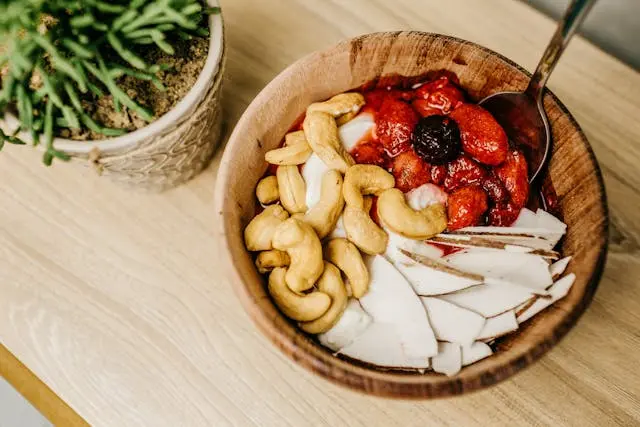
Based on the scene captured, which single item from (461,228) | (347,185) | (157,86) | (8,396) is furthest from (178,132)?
(8,396)

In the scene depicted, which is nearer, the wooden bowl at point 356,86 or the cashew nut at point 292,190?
the wooden bowl at point 356,86

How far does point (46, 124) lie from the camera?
451 millimetres

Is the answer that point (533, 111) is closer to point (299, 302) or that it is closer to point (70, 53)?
point (299, 302)

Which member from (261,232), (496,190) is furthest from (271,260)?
(496,190)

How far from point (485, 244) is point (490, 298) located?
5cm

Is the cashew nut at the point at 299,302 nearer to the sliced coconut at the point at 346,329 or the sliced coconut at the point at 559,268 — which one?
the sliced coconut at the point at 346,329

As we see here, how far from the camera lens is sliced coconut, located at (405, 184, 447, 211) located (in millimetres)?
554

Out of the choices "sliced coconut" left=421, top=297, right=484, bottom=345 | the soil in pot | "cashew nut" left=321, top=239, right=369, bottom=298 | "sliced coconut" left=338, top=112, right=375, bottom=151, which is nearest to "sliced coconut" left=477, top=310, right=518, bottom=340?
"sliced coconut" left=421, top=297, right=484, bottom=345

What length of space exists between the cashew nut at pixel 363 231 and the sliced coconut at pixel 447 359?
0.10 metres

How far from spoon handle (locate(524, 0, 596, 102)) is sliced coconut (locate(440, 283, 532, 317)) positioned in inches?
7.1

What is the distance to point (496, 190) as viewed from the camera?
1.82ft

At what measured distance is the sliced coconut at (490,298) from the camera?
508mm

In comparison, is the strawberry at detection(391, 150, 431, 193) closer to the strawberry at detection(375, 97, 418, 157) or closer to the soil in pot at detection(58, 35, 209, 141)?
the strawberry at detection(375, 97, 418, 157)

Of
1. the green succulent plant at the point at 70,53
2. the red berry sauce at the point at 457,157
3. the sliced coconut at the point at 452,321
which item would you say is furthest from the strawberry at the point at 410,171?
the green succulent plant at the point at 70,53
